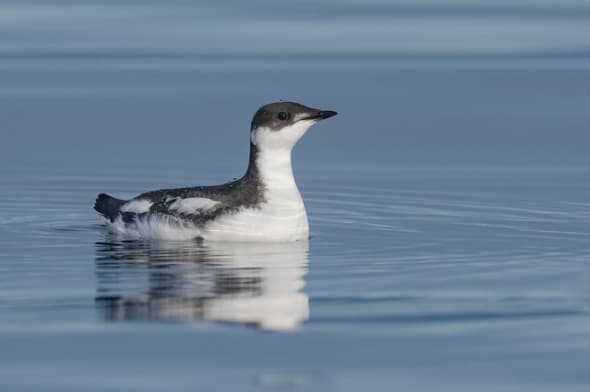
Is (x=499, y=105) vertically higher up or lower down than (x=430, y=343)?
higher up

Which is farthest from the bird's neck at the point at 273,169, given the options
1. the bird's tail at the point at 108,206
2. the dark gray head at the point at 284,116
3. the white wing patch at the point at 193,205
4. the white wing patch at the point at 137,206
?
the bird's tail at the point at 108,206

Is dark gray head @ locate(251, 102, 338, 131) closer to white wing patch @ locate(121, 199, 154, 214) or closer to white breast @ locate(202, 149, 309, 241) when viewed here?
white breast @ locate(202, 149, 309, 241)

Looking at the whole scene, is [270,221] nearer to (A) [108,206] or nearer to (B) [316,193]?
(A) [108,206]

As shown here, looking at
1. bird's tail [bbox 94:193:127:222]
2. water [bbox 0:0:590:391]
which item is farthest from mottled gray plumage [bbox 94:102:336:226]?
water [bbox 0:0:590:391]

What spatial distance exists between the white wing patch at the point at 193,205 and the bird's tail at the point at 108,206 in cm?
67

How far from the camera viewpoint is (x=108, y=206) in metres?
15.6

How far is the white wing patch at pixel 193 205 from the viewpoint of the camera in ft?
48.3

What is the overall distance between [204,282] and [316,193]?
4680mm

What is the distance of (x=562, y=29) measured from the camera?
28203 mm

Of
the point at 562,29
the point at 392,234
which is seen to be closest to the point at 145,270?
the point at 392,234

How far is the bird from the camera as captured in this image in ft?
47.9

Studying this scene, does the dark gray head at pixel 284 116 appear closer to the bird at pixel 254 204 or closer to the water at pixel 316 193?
the bird at pixel 254 204

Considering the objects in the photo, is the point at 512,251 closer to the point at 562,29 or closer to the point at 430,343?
the point at 430,343

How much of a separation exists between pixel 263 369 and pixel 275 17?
64.7 feet
